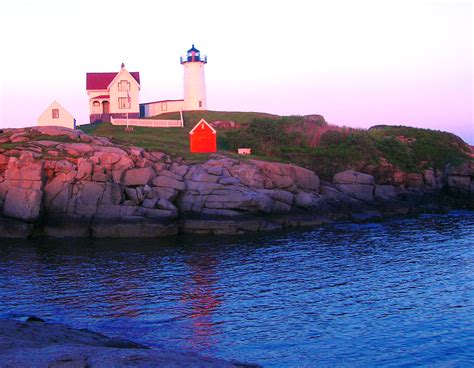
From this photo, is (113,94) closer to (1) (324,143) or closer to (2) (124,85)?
(2) (124,85)

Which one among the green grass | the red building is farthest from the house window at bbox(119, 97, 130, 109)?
the red building

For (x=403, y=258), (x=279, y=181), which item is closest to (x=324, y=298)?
(x=403, y=258)

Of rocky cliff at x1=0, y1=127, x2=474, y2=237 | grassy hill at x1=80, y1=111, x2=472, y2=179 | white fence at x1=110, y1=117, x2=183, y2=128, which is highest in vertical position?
white fence at x1=110, y1=117, x2=183, y2=128

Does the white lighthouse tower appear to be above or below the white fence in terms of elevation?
above

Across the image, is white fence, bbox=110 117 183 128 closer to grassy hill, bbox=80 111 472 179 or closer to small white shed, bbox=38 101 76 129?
grassy hill, bbox=80 111 472 179

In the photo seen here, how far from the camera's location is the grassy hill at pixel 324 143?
53.6 meters

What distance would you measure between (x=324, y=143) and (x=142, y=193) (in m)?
24.0

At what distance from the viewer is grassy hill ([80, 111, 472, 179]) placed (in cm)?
5362

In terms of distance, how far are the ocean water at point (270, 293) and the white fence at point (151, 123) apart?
2948 centimetres

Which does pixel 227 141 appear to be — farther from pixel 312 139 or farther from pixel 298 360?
pixel 298 360

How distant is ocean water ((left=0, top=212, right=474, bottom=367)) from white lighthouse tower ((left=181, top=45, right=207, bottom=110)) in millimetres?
41011

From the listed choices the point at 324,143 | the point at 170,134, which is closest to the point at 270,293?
the point at 324,143

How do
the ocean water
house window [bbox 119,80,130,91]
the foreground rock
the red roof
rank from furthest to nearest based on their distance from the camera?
the red roof < house window [bbox 119,80,130,91] < the ocean water < the foreground rock

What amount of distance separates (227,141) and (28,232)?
1065 inches
